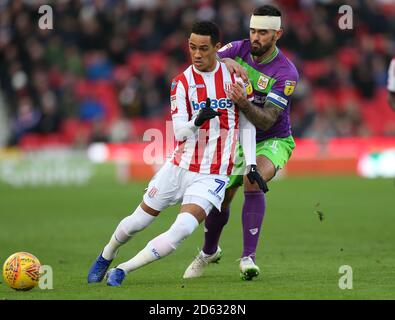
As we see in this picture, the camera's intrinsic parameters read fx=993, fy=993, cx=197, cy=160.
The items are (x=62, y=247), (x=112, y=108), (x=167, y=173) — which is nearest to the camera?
(x=167, y=173)

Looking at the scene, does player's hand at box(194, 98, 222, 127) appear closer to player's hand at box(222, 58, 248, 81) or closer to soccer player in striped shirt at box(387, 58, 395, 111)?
player's hand at box(222, 58, 248, 81)

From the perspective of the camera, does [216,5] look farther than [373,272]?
Yes

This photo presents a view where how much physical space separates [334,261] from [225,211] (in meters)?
1.51

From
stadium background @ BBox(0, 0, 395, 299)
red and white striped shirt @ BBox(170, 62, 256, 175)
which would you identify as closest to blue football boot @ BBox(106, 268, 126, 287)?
red and white striped shirt @ BBox(170, 62, 256, 175)

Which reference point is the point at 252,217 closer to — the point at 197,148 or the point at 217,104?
the point at 197,148

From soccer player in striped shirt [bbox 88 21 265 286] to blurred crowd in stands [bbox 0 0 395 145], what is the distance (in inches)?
598

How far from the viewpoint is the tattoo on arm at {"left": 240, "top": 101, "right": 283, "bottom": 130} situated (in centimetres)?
872

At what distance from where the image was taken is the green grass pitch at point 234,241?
8289 mm

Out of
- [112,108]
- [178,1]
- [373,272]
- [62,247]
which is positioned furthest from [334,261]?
[178,1]

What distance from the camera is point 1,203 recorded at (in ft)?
60.4

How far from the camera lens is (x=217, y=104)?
8.55 m

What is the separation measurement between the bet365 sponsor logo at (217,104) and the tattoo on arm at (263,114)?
0.12 metres

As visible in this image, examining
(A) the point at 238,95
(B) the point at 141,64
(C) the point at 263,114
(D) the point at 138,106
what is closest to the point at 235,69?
(A) the point at 238,95
